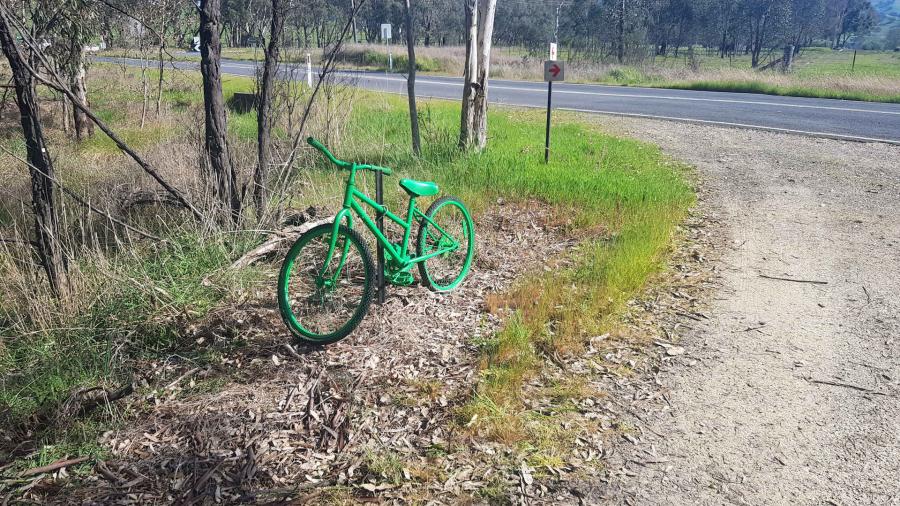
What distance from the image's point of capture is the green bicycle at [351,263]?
4.24 meters

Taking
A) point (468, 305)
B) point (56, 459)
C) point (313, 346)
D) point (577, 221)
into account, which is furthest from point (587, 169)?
point (56, 459)

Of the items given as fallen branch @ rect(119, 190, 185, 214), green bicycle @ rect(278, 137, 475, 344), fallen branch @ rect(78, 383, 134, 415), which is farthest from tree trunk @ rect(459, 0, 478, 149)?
fallen branch @ rect(78, 383, 134, 415)

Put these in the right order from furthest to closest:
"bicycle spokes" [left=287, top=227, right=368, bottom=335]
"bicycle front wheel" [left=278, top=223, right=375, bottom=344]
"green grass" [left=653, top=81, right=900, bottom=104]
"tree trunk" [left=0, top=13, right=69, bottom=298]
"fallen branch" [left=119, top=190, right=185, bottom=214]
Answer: "green grass" [left=653, top=81, right=900, bottom=104]
"fallen branch" [left=119, top=190, right=185, bottom=214]
"tree trunk" [left=0, top=13, right=69, bottom=298]
"bicycle spokes" [left=287, top=227, right=368, bottom=335]
"bicycle front wheel" [left=278, top=223, right=375, bottom=344]

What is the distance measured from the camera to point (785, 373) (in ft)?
13.6

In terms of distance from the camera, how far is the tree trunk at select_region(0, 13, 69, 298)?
15.1 ft

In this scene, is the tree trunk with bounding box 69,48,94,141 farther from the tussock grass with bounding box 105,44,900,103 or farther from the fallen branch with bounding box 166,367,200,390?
the fallen branch with bounding box 166,367,200,390

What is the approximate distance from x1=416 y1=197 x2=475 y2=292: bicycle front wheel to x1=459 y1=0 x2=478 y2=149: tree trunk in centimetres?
392

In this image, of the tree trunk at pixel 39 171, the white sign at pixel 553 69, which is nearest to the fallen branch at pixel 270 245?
the tree trunk at pixel 39 171

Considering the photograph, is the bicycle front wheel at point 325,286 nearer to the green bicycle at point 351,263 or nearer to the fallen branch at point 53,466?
the green bicycle at point 351,263

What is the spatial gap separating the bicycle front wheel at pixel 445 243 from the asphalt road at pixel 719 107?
5.76 metres

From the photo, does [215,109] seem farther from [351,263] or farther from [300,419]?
[300,419]

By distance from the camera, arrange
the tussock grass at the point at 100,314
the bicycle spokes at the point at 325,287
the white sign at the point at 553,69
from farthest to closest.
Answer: the white sign at the point at 553,69 → the bicycle spokes at the point at 325,287 → the tussock grass at the point at 100,314

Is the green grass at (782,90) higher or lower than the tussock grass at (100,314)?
higher

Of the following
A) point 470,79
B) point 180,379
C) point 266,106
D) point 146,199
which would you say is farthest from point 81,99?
point 180,379
